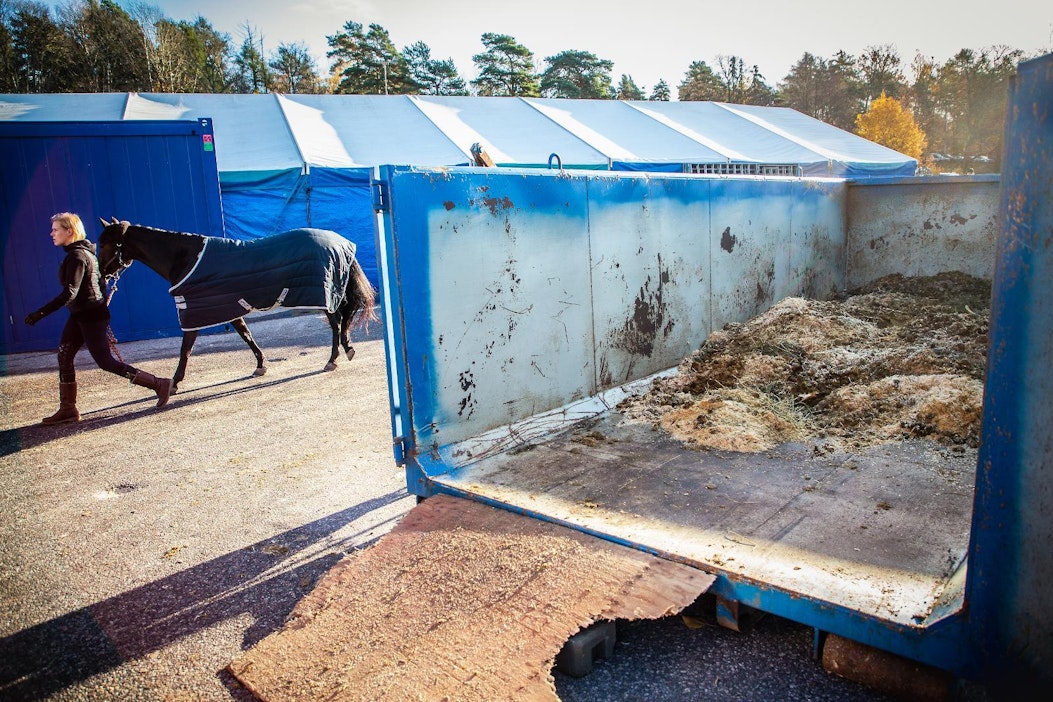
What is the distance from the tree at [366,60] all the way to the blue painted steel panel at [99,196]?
1204 inches

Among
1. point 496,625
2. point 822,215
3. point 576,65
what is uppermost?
point 576,65

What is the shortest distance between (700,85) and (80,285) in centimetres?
5423

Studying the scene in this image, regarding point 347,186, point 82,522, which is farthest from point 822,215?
point 347,186

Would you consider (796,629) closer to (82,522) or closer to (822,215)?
(82,522)

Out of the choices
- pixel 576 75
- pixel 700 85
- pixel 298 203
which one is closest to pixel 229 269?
pixel 298 203

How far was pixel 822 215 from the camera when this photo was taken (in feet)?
21.0

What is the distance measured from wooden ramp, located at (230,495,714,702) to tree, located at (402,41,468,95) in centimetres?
4112

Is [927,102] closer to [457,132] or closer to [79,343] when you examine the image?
[457,132]

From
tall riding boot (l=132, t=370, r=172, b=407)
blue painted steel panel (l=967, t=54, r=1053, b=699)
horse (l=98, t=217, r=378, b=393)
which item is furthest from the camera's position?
horse (l=98, t=217, r=378, b=393)

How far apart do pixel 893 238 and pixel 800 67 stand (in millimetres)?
53643

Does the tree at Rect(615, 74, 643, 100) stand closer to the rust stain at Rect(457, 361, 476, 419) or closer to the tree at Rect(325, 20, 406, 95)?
the tree at Rect(325, 20, 406, 95)

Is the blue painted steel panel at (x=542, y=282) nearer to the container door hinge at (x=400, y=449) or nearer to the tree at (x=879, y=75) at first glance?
the container door hinge at (x=400, y=449)

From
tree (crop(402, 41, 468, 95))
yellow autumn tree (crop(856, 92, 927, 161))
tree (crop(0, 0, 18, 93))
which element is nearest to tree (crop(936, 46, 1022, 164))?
yellow autumn tree (crop(856, 92, 927, 161))

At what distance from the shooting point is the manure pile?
133 inches
